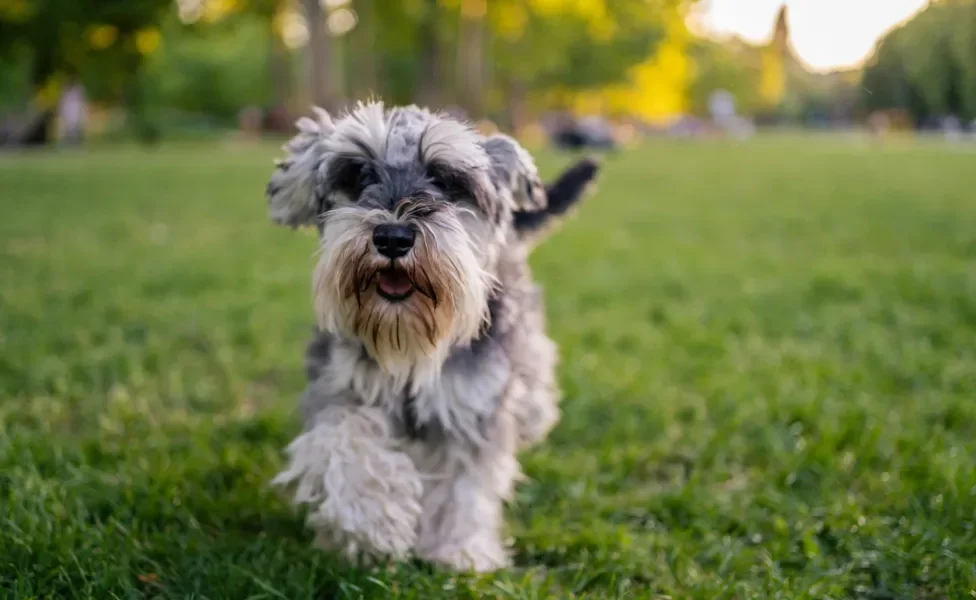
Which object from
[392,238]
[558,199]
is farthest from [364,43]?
[392,238]

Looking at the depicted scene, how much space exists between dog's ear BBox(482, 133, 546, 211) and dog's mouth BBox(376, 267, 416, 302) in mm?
590

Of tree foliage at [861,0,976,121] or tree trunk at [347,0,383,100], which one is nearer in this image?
tree foliage at [861,0,976,121]

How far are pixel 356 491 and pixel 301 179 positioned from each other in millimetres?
1229

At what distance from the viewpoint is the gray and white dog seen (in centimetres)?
291

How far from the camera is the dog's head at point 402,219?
9.36 feet

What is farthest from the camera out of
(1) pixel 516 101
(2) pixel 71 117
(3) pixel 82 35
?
(1) pixel 516 101

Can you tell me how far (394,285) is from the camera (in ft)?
9.69

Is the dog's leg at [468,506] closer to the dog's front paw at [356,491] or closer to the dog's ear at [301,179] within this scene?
the dog's front paw at [356,491]

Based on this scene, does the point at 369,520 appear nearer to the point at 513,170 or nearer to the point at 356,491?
the point at 356,491

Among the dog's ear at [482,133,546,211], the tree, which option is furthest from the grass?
the tree

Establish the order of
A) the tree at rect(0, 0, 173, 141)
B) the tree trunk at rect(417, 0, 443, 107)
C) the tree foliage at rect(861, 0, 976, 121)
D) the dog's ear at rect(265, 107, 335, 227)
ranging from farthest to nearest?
1. the tree trunk at rect(417, 0, 443, 107)
2. the tree at rect(0, 0, 173, 141)
3. the tree foliage at rect(861, 0, 976, 121)
4. the dog's ear at rect(265, 107, 335, 227)

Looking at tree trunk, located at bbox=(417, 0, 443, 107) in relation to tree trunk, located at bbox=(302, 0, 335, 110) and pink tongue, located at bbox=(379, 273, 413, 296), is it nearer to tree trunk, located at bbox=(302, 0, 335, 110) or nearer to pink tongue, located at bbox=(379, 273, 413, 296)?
tree trunk, located at bbox=(302, 0, 335, 110)

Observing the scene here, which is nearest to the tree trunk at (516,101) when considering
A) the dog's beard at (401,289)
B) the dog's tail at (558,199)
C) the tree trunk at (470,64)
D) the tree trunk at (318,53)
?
the tree trunk at (470,64)

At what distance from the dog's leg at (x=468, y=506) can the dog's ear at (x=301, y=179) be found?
1.10 metres
